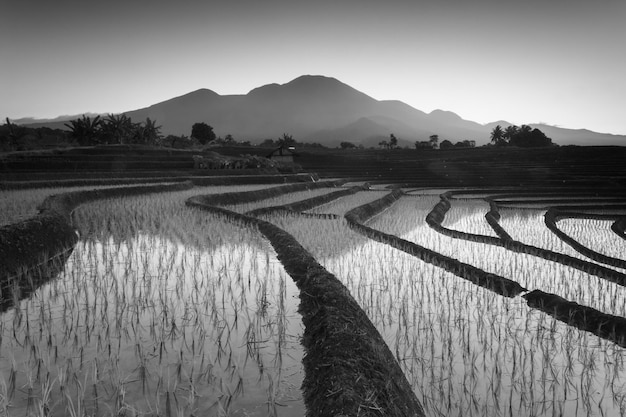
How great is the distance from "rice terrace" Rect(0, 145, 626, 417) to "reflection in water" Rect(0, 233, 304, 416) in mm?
16

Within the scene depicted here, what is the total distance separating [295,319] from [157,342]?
1132 mm

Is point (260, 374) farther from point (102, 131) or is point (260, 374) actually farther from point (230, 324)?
point (102, 131)

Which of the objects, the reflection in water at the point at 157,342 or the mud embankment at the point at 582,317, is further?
the mud embankment at the point at 582,317

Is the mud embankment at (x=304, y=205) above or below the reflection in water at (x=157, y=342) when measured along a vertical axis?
below

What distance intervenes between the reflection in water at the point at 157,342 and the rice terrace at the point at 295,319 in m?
0.02

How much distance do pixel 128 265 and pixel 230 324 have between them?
2.44 m

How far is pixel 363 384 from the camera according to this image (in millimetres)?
2307

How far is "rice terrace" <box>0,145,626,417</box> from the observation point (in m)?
2.46

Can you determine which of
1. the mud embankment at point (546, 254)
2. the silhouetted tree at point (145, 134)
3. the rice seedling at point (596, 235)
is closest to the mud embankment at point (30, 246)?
the mud embankment at point (546, 254)

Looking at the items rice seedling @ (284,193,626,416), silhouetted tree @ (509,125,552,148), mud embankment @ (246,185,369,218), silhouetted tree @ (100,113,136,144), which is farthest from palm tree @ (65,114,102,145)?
silhouetted tree @ (509,125,552,148)

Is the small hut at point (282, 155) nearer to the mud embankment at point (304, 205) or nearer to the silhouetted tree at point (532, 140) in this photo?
the mud embankment at point (304, 205)

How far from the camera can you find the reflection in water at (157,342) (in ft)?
7.71

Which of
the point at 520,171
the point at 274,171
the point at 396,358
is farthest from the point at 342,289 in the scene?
the point at 520,171

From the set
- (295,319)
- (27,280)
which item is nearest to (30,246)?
(27,280)
